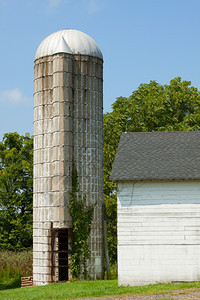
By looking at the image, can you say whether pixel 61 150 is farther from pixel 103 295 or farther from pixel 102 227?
pixel 103 295

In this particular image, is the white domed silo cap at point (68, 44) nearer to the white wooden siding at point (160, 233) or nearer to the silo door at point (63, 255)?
the white wooden siding at point (160, 233)

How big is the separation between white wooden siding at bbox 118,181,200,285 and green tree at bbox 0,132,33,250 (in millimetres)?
24708

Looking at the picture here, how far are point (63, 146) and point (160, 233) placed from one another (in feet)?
26.5

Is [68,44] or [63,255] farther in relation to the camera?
[68,44]

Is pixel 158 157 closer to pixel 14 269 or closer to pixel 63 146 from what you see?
pixel 63 146

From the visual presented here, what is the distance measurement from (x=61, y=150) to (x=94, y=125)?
2.68m

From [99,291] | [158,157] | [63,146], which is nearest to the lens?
[99,291]

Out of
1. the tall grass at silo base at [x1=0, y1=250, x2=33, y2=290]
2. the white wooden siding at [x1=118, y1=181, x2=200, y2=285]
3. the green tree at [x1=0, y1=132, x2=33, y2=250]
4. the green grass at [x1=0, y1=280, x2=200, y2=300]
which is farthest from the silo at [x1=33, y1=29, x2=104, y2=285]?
the green tree at [x1=0, y1=132, x2=33, y2=250]

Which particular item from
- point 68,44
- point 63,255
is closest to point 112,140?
point 68,44

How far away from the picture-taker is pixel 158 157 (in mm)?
24234

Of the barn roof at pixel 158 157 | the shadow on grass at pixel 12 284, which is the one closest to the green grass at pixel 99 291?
the barn roof at pixel 158 157

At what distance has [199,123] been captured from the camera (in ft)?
135

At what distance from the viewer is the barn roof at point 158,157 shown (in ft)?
73.3

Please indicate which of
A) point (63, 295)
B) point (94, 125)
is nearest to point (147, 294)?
point (63, 295)
